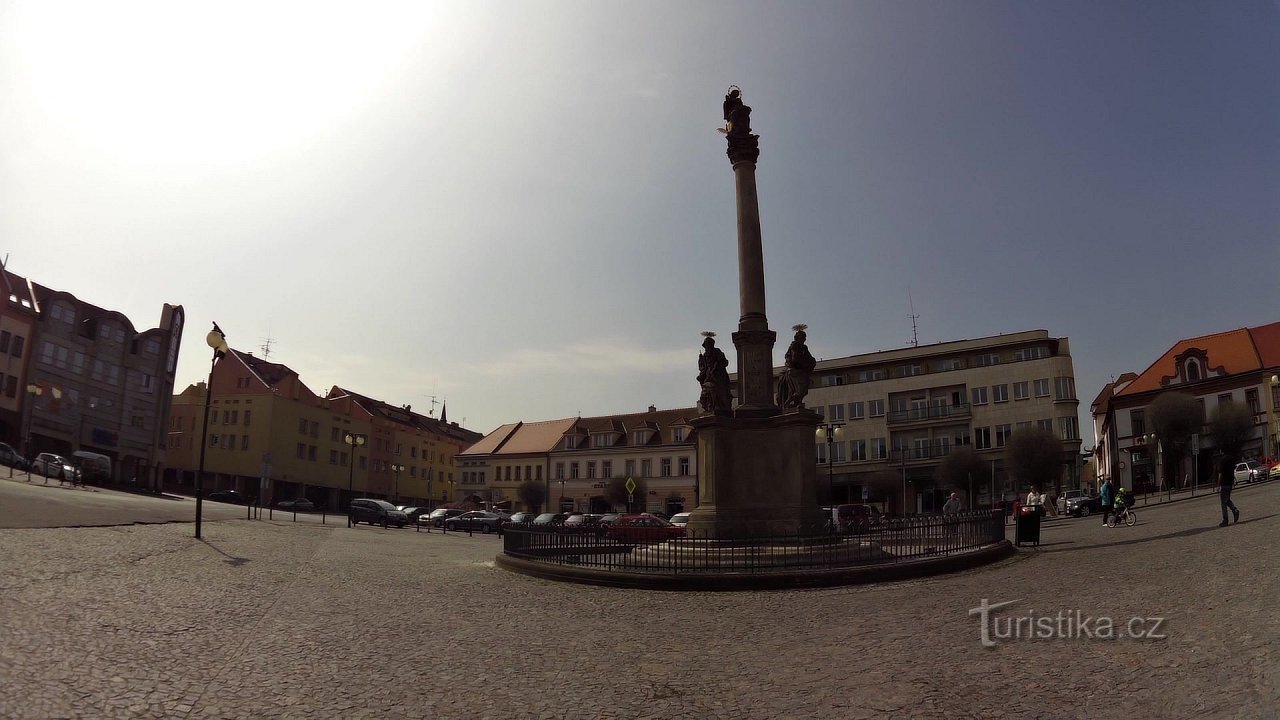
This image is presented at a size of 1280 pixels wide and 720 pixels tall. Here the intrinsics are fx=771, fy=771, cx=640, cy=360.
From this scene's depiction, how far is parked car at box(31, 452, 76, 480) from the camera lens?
4328 centimetres

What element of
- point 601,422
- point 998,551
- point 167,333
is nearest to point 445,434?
point 601,422

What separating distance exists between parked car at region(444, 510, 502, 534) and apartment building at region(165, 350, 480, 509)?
16.3 meters

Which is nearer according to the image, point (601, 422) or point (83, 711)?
point (83, 711)

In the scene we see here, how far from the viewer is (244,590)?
1188 centimetres

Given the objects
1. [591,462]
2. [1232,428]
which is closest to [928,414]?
[1232,428]

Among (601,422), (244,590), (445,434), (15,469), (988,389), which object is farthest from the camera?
(445,434)

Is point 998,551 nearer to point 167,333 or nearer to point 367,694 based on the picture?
point 367,694

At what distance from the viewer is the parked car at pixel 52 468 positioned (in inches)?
1704

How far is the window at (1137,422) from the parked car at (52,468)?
7742cm

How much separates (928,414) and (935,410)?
2.24 feet

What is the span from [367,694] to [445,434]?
341ft

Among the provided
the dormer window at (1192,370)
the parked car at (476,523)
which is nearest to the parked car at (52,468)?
the parked car at (476,523)

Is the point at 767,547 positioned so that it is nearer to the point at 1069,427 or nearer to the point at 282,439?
the point at 1069,427

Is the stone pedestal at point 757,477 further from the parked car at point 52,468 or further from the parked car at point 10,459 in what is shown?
the parked car at point 10,459
